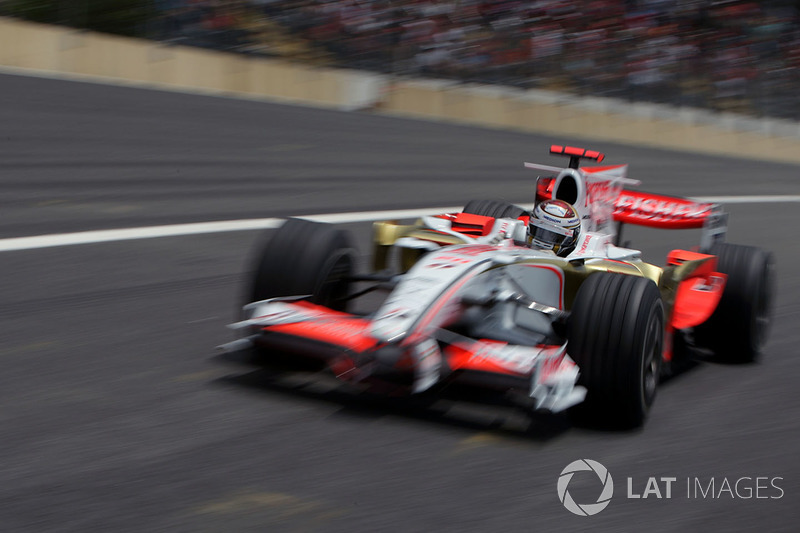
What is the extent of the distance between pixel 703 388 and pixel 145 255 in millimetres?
4083

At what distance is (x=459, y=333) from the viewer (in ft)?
17.1

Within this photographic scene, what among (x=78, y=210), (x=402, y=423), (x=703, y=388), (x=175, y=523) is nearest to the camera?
(x=175, y=523)

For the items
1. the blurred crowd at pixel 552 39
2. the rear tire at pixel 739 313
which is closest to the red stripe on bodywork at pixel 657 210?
the rear tire at pixel 739 313

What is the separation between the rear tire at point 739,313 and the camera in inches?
247

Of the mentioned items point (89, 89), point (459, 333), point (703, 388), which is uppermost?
point (89, 89)

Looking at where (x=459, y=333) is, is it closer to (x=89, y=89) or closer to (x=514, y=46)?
(x=89, y=89)

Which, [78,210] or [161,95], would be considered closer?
[78,210]

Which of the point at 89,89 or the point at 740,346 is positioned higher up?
the point at 89,89

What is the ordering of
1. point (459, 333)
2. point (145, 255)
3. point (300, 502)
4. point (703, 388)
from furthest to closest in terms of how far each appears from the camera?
1. point (145, 255)
2. point (703, 388)
3. point (459, 333)
4. point (300, 502)

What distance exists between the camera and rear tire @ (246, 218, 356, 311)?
17.3 ft

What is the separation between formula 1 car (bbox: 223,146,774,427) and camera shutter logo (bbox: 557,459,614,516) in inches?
10.3

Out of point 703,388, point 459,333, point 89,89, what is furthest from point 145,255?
point 89,89

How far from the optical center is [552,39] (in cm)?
1894

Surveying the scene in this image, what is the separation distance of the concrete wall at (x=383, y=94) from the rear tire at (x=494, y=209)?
375 inches
